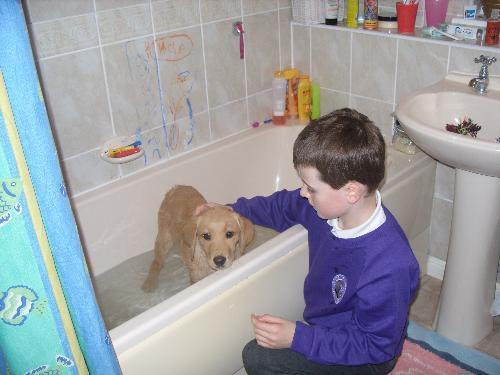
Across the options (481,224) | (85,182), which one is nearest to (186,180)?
(85,182)

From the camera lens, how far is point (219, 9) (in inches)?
95.4

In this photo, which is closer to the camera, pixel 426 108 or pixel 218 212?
pixel 218 212

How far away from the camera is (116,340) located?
1411 millimetres

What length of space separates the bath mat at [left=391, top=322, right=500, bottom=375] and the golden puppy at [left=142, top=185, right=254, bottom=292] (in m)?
0.81

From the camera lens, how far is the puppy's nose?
5.88 feet

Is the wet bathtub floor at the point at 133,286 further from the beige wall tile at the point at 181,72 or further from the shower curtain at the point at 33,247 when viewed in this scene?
the shower curtain at the point at 33,247

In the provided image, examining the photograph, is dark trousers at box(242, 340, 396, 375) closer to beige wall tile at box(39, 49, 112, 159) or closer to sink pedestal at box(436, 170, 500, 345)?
sink pedestal at box(436, 170, 500, 345)

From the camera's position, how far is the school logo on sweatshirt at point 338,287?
150 cm

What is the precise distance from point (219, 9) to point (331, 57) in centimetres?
63

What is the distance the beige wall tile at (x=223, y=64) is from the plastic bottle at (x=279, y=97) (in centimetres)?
21

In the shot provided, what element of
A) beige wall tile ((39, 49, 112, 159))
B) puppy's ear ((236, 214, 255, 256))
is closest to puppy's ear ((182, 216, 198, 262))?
puppy's ear ((236, 214, 255, 256))

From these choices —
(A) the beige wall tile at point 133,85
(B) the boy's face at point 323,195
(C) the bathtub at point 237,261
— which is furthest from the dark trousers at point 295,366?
(A) the beige wall tile at point 133,85

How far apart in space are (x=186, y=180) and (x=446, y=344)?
1.35 meters

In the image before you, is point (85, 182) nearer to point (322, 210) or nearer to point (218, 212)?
point (218, 212)
